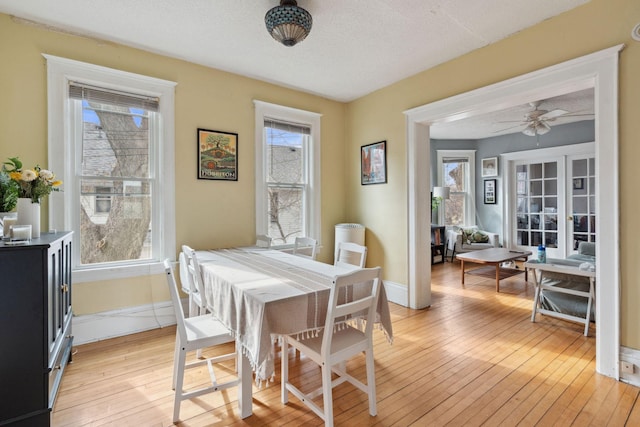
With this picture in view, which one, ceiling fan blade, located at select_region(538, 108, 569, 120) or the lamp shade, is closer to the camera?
ceiling fan blade, located at select_region(538, 108, 569, 120)

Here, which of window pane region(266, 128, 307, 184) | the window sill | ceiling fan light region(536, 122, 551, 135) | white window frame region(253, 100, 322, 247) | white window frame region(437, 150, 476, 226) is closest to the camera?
the window sill

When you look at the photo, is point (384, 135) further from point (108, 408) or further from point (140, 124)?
point (108, 408)

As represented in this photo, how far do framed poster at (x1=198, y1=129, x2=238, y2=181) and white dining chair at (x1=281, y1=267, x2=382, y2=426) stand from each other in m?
2.15

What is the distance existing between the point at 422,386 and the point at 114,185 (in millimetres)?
3171

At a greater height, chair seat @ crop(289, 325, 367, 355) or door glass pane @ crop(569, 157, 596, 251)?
door glass pane @ crop(569, 157, 596, 251)

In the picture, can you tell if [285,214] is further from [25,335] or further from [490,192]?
[490,192]

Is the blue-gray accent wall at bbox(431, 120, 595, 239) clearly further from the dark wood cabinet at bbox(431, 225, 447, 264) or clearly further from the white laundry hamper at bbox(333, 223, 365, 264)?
the white laundry hamper at bbox(333, 223, 365, 264)

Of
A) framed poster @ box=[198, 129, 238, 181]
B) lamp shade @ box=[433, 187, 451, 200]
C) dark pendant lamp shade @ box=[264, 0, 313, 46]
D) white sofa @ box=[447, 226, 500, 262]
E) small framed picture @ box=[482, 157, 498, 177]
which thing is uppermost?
dark pendant lamp shade @ box=[264, 0, 313, 46]

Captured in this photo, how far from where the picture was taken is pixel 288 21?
219 cm

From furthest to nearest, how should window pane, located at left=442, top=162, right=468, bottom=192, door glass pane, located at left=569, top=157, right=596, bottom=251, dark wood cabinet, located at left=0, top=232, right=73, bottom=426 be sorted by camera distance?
window pane, located at left=442, top=162, right=468, bottom=192 < door glass pane, located at left=569, top=157, right=596, bottom=251 < dark wood cabinet, located at left=0, top=232, right=73, bottom=426

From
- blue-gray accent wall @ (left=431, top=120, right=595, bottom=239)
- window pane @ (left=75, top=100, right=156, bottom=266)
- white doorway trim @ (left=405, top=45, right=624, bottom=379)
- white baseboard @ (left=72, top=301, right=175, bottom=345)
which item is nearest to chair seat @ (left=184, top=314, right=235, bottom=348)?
white baseboard @ (left=72, top=301, right=175, bottom=345)

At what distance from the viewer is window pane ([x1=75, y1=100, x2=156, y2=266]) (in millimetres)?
2891

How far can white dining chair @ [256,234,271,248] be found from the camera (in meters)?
3.61

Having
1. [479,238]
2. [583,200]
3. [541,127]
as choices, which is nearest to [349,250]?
[541,127]
